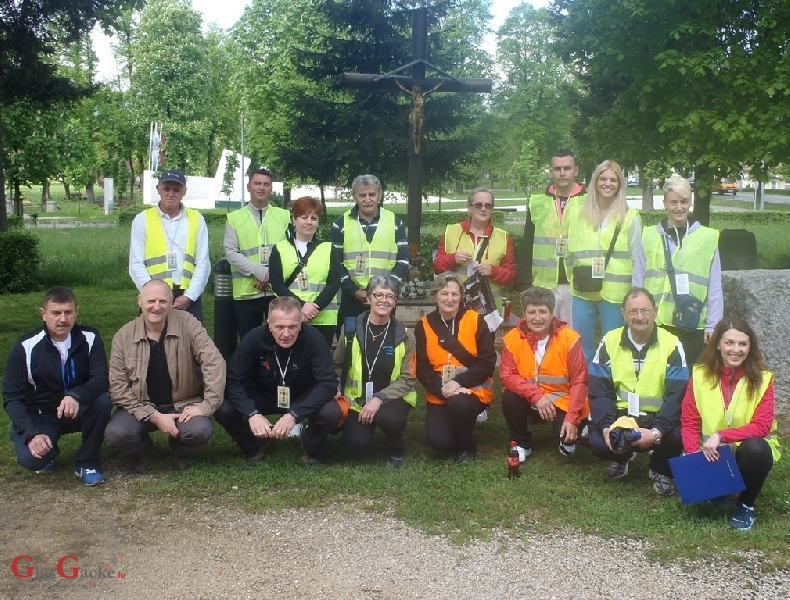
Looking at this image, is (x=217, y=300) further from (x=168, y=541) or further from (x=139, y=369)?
(x=168, y=541)

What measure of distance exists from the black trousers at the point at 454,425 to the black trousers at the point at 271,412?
666 mm

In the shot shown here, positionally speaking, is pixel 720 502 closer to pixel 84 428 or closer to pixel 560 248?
pixel 560 248

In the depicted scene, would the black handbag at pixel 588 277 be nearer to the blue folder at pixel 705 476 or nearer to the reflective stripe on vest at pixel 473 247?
the reflective stripe on vest at pixel 473 247

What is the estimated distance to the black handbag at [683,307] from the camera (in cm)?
559

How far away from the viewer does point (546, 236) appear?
247 inches

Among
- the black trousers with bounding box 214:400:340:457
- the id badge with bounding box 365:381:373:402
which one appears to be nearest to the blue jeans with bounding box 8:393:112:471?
the black trousers with bounding box 214:400:340:457

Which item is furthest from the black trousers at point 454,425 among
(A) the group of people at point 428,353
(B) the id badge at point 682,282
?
(B) the id badge at point 682,282

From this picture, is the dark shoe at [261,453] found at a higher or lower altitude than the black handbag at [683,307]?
lower

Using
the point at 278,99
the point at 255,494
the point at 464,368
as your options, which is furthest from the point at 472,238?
the point at 278,99

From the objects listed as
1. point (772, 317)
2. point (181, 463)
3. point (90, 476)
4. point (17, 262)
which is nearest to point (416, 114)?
point (772, 317)

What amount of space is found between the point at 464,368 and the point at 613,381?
1.02 m

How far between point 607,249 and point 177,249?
317 centimetres

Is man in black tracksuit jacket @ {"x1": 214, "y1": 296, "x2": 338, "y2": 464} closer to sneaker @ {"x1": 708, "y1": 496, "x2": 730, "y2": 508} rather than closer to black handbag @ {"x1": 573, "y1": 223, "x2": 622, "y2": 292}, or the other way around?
black handbag @ {"x1": 573, "y1": 223, "x2": 622, "y2": 292}

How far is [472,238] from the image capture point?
6.48m
